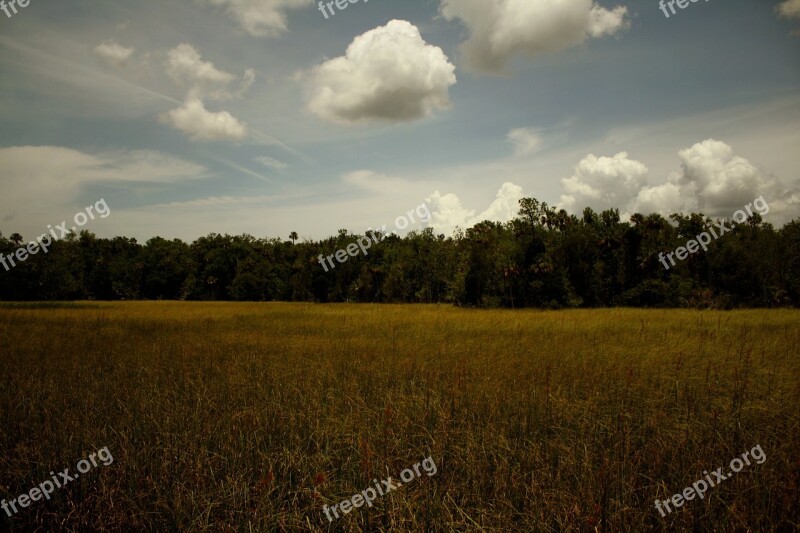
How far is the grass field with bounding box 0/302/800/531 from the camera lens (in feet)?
11.2

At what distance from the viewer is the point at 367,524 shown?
11.1ft

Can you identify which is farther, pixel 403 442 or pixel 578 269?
pixel 578 269

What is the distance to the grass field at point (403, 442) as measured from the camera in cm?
341

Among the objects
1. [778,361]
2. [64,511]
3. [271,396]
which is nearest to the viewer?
[64,511]

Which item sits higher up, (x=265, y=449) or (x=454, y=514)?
(x=265, y=449)

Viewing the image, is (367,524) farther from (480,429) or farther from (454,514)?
(480,429)

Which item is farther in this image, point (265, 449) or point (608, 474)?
point (265, 449)

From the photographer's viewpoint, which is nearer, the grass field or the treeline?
the grass field

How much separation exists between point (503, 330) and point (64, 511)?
1461 centimetres

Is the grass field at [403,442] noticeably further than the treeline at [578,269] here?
No

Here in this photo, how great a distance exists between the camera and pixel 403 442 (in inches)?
183

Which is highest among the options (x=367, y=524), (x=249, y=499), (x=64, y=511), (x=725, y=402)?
(x=64, y=511)

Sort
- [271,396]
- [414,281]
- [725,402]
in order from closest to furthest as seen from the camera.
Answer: [725,402] → [271,396] → [414,281]

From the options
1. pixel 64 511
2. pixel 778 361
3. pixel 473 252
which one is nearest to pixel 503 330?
pixel 778 361
